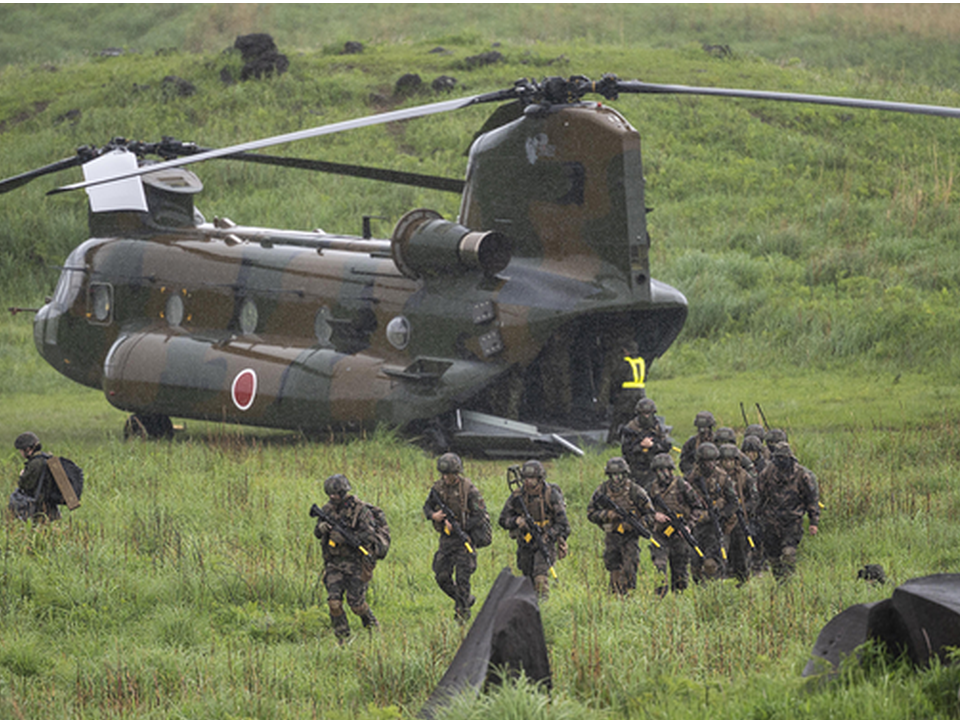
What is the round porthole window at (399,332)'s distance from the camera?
14758mm

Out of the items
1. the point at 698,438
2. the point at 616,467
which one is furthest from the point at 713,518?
the point at 698,438

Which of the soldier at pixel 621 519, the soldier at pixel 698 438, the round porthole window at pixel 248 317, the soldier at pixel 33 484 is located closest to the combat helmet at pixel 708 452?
the soldier at pixel 621 519

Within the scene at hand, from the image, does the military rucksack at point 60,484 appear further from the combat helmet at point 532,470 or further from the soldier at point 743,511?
the soldier at point 743,511

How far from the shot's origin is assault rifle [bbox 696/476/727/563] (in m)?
9.60

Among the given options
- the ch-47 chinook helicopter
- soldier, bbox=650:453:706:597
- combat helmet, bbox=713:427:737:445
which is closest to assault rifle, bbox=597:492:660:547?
soldier, bbox=650:453:706:597

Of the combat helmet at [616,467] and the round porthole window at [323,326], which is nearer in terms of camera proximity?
the combat helmet at [616,467]

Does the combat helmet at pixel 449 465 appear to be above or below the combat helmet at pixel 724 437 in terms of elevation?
above

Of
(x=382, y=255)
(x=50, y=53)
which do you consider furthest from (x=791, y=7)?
(x=382, y=255)

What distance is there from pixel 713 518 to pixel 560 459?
13.4 feet

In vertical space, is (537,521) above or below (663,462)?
below

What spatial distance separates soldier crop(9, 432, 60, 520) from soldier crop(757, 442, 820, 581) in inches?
243

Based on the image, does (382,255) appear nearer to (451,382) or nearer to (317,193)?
(451,382)

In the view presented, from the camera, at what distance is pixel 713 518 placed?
9594 mm

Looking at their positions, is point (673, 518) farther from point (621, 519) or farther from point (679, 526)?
point (621, 519)
